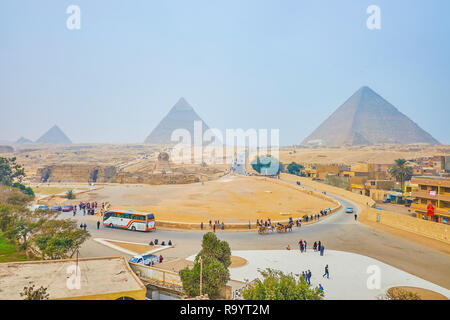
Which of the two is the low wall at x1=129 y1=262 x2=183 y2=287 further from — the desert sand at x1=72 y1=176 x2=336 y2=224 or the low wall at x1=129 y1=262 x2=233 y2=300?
the desert sand at x1=72 y1=176 x2=336 y2=224

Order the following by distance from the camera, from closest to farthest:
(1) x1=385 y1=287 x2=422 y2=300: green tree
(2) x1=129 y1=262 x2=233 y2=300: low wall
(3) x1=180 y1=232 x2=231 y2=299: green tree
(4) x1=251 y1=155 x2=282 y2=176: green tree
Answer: (3) x1=180 y1=232 x2=231 y2=299: green tree, (1) x1=385 y1=287 x2=422 y2=300: green tree, (2) x1=129 y1=262 x2=233 y2=300: low wall, (4) x1=251 y1=155 x2=282 y2=176: green tree

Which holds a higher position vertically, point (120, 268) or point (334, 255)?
point (120, 268)

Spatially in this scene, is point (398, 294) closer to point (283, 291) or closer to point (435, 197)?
point (283, 291)

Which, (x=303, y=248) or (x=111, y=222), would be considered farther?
(x=111, y=222)

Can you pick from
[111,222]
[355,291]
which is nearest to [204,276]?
[355,291]

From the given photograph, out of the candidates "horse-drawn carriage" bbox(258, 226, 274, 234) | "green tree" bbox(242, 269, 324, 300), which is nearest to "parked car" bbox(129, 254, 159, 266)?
"green tree" bbox(242, 269, 324, 300)

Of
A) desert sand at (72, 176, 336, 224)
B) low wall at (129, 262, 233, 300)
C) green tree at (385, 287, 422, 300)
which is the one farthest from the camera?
desert sand at (72, 176, 336, 224)

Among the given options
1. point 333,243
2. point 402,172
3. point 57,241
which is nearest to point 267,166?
point 402,172

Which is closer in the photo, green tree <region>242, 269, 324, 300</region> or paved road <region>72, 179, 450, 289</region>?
green tree <region>242, 269, 324, 300</region>
